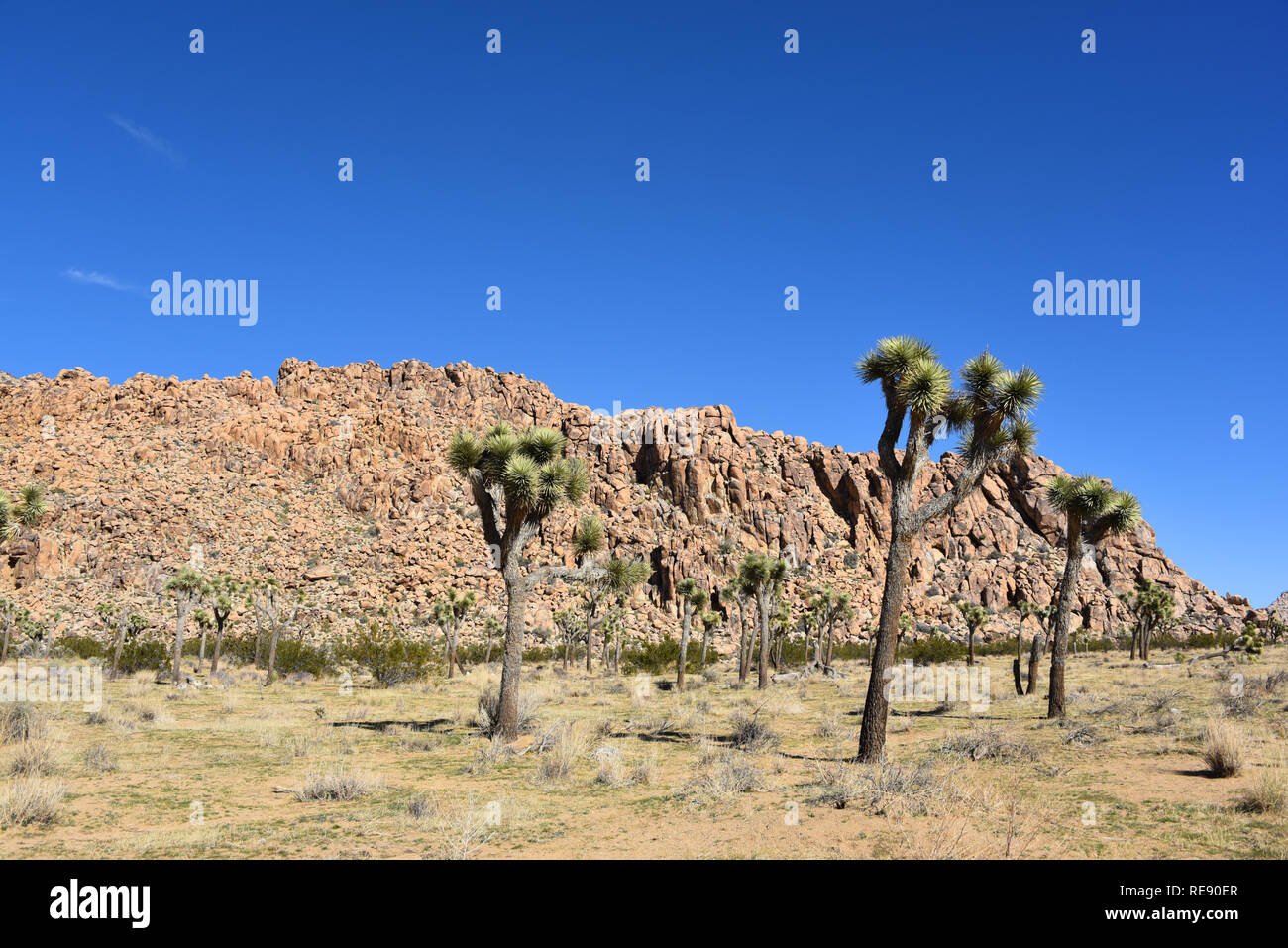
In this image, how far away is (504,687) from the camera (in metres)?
16.5

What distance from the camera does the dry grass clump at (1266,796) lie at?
847 cm

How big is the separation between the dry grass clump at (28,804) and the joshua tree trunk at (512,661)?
825cm

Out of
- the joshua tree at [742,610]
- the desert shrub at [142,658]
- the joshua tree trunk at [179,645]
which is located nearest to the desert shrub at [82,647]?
the desert shrub at [142,658]

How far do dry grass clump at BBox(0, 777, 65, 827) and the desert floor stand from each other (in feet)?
0.14

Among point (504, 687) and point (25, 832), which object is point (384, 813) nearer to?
point (25, 832)

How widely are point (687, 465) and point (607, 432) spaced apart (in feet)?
51.4

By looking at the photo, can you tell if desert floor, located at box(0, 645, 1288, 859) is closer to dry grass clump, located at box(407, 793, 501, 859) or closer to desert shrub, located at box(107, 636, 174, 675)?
dry grass clump, located at box(407, 793, 501, 859)

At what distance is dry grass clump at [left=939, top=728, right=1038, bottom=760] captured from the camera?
12.6 metres

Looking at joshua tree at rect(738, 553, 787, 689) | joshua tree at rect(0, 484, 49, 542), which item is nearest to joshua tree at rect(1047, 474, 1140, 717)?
joshua tree at rect(738, 553, 787, 689)

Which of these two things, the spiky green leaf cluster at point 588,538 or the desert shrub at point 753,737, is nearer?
the desert shrub at point 753,737

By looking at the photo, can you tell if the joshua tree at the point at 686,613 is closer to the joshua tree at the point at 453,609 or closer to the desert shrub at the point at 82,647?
the joshua tree at the point at 453,609

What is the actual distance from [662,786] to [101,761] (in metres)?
9.86

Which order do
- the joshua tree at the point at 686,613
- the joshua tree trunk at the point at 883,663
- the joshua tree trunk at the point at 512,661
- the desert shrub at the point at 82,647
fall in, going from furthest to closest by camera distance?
1. the desert shrub at the point at 82,647
2. the joshua tree at the point at 686,613
3. the joshua tree trunk at the point at 512,661
4. the joshua tree trunk at the point at 883,663
